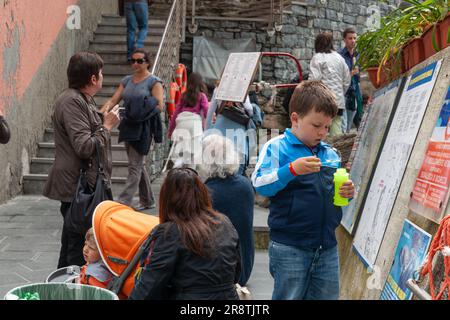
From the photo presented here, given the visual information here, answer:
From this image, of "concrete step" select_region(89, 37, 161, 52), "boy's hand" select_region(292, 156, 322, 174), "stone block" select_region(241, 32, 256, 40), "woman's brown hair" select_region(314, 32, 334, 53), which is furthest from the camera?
"stone block" select_region(241, 32, 256, 40)

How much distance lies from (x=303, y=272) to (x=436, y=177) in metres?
0.79

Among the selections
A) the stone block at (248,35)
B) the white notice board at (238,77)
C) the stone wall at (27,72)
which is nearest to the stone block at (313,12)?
the stone block at (248,35)

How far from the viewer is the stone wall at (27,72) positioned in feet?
24.9

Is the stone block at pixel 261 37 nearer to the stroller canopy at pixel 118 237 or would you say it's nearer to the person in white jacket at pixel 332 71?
the person in white jacket at pixel 332 71

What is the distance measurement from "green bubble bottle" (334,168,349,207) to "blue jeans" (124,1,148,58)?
25.8 ft

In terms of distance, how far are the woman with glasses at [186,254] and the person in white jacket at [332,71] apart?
16.4 feet

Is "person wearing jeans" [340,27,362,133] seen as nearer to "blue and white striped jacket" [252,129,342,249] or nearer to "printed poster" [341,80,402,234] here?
"printed poster" [341,80,402,234]

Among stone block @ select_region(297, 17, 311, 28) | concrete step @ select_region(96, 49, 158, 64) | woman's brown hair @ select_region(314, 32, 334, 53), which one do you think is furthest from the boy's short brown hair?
stone block @ select_region(297, 17, 311, 28)

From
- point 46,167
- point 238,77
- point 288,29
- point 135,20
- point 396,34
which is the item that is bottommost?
point 46,167

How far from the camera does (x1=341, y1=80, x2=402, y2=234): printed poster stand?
12.2 ft

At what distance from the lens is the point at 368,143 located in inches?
159

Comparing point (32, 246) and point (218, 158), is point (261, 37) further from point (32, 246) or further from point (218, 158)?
point (218, 158)

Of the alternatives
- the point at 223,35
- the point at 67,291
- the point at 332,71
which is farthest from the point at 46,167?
the point at 223,35

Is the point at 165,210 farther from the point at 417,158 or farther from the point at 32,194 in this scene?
the point at 32,194
